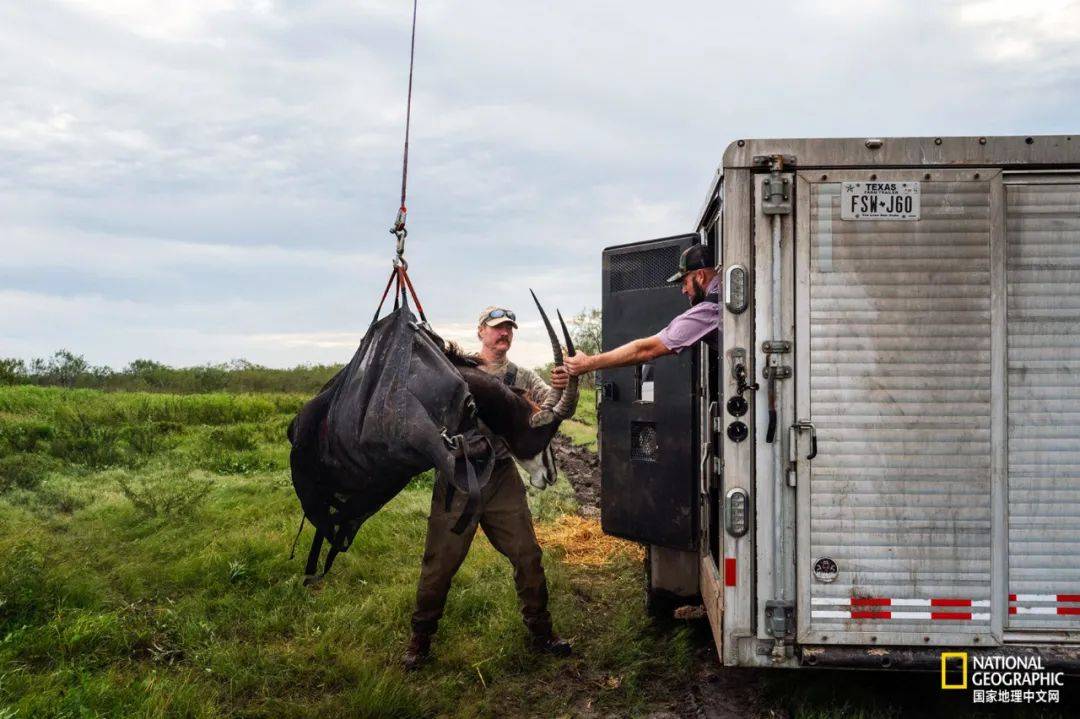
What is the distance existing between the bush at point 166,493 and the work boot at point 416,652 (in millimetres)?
4636

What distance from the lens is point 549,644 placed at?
5.21 m

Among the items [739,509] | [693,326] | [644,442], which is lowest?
[739,509]

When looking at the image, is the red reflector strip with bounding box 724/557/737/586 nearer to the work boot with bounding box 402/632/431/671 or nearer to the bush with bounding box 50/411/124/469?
the work boot with bounding box 402/632/431/671

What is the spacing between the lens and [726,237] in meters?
3.71

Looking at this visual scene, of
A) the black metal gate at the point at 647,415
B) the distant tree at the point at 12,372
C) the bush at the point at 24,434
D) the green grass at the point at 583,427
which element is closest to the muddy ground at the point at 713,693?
the black metal gate at the point at 647,415

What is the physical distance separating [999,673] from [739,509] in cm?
140

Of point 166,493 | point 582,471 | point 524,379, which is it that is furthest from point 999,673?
point 582,471

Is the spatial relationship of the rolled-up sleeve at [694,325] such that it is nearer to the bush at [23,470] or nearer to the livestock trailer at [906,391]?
the livestock trailer at [906,391]

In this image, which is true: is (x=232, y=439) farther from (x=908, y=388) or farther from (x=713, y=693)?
(x=908, y=388)

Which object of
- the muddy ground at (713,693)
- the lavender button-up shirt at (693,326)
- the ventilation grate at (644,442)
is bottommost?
the muddy ground at (713,693)

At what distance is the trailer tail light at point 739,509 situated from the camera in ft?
12.1

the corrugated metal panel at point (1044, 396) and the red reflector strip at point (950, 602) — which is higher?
the corrugated metal panel at point (1044, 396)

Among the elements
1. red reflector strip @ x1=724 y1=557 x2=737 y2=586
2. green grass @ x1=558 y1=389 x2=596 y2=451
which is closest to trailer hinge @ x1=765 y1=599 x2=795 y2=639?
red reflector strip @ x1=724 y1=557 x2=737 y2=586

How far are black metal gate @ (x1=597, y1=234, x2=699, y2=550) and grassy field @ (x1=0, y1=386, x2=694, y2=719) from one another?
777mm
